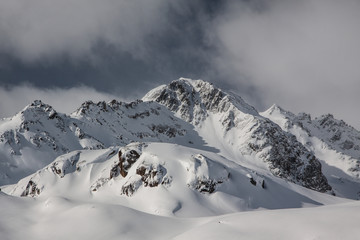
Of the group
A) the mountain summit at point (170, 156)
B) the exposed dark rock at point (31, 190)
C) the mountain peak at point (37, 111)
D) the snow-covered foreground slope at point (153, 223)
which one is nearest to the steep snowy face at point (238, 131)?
the mountain summit at point (170, 156)

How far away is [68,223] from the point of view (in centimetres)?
1299

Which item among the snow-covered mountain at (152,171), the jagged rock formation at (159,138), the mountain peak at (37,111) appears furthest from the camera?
the mountain peak at (37,111)

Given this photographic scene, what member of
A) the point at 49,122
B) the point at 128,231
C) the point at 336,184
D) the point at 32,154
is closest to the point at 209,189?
the point at 128,231

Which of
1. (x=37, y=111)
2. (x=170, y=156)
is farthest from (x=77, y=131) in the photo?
(x=170, y=156)

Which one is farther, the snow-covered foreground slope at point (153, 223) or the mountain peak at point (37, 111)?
the mountain peak at point (37, 111)

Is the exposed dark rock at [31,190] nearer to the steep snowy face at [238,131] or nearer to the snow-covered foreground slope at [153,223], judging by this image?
the snow-covered foreground slope at [153,223]

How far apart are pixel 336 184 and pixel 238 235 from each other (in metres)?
171

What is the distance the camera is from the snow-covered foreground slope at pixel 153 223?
8.86 metres

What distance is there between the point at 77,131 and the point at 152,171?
238 feet

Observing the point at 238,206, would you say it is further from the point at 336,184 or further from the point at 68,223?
the point at 336,184

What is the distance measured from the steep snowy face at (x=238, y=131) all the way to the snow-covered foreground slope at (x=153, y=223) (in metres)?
112

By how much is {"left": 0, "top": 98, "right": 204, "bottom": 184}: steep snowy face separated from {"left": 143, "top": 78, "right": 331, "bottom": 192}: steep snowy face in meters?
12.3

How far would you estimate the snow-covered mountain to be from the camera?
13.6 meters

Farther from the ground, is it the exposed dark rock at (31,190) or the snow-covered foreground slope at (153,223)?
the exposed dark rock at (31,190)
